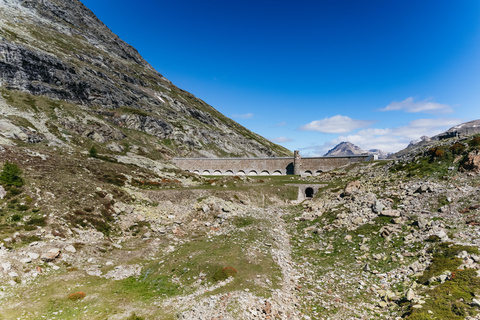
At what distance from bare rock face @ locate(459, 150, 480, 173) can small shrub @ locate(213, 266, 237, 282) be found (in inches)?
1372

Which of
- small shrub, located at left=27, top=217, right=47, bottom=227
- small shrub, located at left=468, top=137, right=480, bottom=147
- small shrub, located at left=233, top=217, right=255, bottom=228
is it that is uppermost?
small shrub, located at left=468, top=137, right=480, bottom=147

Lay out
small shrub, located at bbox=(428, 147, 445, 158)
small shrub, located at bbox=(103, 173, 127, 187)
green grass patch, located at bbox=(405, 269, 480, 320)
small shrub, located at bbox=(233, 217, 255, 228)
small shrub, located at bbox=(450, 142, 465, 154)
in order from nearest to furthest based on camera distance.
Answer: green grass patch, located at bbox=(405, 269, 480, 320), small shrub, located at bbox=(450, 142, 465, 154), small shrub, located at bbox=(233, 217, 255, 228), small shrub, located at bbox=(428, 147, 445, 158), small shrub, located at bbox=(103, 173, 127, 187)

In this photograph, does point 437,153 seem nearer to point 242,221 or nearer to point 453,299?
point 453,299

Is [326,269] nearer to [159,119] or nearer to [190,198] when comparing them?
[190,198]

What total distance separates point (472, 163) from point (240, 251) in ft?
112

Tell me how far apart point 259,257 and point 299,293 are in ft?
19.6

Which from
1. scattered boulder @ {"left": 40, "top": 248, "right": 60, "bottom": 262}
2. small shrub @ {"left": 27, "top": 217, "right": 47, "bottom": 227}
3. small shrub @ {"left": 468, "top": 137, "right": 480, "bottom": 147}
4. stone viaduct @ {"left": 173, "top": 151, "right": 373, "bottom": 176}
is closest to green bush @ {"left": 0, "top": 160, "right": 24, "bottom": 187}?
small shrub @ {"left": 27, "top": 217, "right": 47, "bottom": 227}

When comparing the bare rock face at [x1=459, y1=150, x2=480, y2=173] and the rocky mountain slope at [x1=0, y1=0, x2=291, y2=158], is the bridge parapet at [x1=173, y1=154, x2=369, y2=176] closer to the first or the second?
the rocky mountain slope at [x1=0, y1=0, x2=291, y2=158]

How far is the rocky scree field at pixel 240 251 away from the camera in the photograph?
1590 cm

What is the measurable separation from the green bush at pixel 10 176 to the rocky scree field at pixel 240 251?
0.14 m

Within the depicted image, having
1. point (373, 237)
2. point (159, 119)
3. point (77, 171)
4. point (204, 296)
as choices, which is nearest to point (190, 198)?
point (77, 171)

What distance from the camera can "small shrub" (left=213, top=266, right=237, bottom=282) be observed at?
64.9ft

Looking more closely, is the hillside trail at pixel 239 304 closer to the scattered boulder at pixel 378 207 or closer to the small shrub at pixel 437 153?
the scattered boulder at pixel 378 207

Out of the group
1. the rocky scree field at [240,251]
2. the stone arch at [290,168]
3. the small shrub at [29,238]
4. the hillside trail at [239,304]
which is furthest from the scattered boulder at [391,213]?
the stone arch at [290,168]
